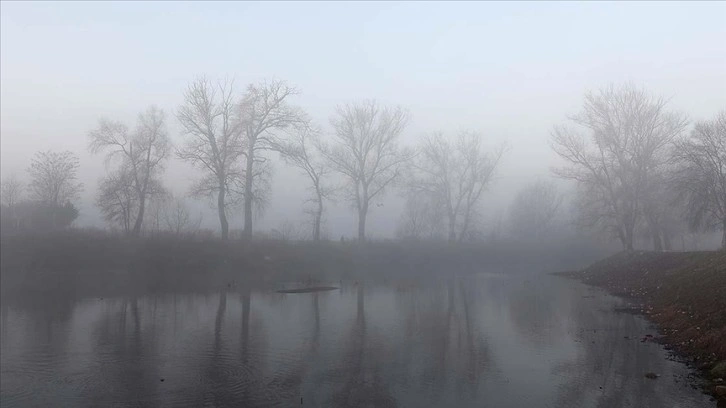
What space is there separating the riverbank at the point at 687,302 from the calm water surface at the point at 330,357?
22.7 inches

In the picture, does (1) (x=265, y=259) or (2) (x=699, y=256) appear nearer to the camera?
(2) (x=699, y=256)

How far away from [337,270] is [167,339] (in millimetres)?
32719

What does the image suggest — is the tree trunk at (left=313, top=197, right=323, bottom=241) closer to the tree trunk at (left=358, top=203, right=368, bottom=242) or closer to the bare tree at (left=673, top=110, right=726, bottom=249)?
the tree trunk at (left=358, top=203, right=368, bottom=242)

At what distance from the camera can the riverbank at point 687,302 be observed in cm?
1146

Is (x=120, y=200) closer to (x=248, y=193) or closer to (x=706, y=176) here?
(x=248, y=193)

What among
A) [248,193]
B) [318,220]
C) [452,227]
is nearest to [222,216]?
[248,193]

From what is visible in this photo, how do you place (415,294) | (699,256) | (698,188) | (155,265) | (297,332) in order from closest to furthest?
(297,332) → (699,256) → (415,294) → (698,188) → (155,265)

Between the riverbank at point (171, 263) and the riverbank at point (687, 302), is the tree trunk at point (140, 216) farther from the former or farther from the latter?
the riverbank at point (687, 302)

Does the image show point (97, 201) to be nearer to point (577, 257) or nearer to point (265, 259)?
point (265, 259)

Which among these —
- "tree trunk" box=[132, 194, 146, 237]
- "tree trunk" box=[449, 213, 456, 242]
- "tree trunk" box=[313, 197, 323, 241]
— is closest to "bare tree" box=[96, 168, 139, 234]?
"tree trunk" box=[132, 194, 146, 237]

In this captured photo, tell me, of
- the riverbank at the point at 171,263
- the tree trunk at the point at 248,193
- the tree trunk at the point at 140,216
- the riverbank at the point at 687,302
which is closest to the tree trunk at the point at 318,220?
the riverbank at the point at 171,263

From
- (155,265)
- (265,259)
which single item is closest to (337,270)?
(265,259)

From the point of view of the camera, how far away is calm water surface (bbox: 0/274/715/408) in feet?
31.2

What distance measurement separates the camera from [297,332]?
15898 mm
